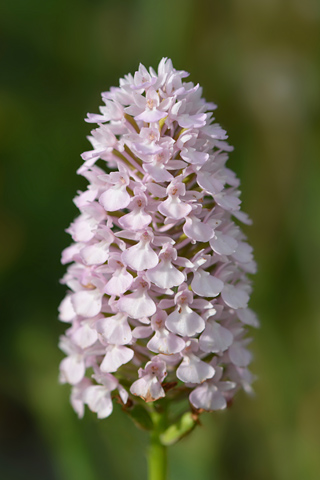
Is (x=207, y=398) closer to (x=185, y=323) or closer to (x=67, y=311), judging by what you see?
(x=185, y=323)

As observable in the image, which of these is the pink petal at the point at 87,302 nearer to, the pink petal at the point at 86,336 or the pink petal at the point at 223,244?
the pink petal at the point at 86,336

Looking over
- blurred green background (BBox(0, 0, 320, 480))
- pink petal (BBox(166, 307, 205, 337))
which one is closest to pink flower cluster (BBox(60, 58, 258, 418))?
pink petal (BBox(166, 307, 205, 337))

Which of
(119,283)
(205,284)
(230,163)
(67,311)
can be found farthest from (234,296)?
(230,163)

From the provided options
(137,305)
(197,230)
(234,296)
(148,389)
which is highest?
(197,230)

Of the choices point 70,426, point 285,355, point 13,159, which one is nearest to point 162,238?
point 70,426

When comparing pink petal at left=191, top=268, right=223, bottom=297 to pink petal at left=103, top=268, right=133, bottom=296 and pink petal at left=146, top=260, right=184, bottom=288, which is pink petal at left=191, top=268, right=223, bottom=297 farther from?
pink petal at left=103, top=268, right=133, bottom=296

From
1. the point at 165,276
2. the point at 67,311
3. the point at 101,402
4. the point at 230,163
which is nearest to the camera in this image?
the point at 165,276

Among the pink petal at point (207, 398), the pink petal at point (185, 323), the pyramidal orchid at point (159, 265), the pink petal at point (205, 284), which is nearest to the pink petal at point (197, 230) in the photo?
the pyramidal orchid at point (159, 265)
